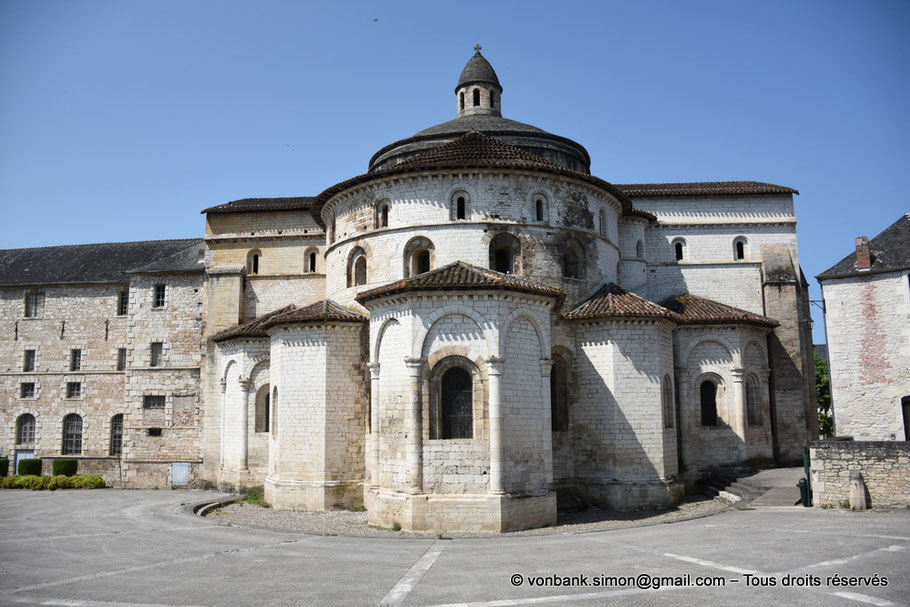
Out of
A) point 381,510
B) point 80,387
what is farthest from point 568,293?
point 80,387

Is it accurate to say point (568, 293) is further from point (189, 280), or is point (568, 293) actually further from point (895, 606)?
point (189, 280)

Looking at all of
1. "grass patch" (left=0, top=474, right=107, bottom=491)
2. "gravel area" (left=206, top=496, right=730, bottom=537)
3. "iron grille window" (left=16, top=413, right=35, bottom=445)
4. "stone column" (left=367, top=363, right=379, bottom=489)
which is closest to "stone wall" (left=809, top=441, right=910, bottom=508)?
"gravel area" (left=206, top=496, right=730, bottom=537)

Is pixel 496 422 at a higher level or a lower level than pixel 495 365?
lower

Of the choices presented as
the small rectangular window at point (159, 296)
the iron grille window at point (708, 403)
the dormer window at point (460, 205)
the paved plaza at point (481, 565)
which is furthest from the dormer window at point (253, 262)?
the iron grille window at point (708, 403)

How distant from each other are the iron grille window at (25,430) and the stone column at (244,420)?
1656cm

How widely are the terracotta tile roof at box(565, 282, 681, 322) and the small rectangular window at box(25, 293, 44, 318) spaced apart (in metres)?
29.4

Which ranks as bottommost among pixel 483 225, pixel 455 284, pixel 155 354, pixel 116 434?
pixel 116 434

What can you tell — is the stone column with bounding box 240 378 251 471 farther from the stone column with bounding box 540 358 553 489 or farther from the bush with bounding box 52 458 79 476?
the stone column with bounding box 540 358 553 489

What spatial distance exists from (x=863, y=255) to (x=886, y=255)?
745 mm

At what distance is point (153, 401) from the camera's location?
104 feet

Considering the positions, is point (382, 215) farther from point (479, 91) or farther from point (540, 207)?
point (479, 91)

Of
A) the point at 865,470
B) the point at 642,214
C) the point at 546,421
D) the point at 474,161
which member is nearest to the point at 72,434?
the point at 474,161

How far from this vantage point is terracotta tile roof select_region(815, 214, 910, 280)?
2431 cm

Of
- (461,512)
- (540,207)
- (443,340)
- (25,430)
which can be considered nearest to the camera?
(461,512)
